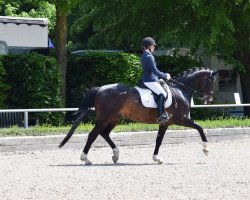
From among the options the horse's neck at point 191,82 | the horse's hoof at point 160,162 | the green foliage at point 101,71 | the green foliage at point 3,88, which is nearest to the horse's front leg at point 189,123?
the horse's neck at point 191,82

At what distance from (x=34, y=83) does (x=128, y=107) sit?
7.27 metres

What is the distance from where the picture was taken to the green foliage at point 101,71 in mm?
23806

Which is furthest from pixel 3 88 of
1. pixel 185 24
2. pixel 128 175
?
pixel 128 175

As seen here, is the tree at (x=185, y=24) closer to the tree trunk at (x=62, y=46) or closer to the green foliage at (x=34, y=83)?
the tree trunk at (x=62, y=46)

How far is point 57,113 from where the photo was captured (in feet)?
74.1

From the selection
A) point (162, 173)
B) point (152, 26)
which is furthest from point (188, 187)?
point (152, 26)

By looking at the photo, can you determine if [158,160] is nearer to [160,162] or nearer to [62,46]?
[160,162]

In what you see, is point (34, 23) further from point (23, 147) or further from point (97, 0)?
point (23, 147)

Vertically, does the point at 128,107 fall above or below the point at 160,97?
below

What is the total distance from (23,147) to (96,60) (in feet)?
21.7

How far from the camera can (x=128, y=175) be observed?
12688 mm

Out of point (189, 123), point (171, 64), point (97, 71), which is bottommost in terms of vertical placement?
point (171, 64)

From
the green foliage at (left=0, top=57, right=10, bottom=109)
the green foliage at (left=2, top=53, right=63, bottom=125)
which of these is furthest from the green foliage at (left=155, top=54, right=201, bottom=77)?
the green foliage at (left=0, top=57, right=10, bottom=109)

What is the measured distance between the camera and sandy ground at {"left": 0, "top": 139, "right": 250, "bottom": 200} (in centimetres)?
1044
